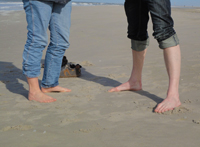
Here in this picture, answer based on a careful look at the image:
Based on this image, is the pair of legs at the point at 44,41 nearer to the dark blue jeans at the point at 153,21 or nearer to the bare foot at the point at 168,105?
the dark blue jeans at the point at 153,21

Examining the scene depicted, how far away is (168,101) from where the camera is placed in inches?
91.6

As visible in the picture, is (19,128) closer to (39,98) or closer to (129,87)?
(39,98)

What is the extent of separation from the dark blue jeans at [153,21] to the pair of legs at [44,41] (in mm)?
670

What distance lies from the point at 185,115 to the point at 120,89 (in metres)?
0.92

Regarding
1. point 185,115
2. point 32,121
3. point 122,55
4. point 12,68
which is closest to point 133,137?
point 185,115

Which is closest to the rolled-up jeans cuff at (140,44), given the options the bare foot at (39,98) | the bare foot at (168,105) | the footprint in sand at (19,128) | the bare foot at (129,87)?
the bare foot at (129,87)

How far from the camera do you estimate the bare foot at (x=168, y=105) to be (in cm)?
225

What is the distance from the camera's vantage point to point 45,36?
2684 mm

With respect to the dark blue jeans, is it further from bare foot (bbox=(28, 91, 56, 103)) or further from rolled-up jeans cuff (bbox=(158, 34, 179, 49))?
bare foot (bbox=(28, 91, 56, 103))

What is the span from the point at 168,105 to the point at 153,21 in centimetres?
74

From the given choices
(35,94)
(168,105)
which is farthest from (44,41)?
(168,105)

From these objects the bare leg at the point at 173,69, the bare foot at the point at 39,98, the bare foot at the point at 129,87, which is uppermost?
the bare leg at the point at 173,69

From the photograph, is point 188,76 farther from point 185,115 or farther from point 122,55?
point 122,55

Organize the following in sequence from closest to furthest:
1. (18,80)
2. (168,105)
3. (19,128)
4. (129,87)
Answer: (19,128), (168,105), (129,87), (18,80)
